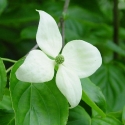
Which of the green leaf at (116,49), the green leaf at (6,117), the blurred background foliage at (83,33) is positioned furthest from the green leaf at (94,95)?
the green leaf at (116,49)

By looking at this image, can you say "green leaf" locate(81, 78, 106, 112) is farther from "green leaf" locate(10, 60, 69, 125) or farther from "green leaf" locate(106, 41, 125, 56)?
"green leaf" locate(106, 41, 125, 56)

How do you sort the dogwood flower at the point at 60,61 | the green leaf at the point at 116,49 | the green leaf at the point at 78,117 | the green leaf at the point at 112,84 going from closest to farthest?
the dogwood flower at the point at 60,61
the green leaf at the point at 78,117
the green leaf at the point at 112,84
the green leaf at the point at 116,49

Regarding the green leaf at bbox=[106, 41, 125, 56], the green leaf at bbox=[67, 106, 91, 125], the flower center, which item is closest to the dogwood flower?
the flower center

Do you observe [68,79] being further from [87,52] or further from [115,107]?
[115,107]

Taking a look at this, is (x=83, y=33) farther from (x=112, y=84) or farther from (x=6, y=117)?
(x=6, y=117)

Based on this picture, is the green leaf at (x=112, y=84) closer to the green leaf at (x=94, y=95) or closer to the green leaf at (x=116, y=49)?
the green leaf at (x=116, y=49)

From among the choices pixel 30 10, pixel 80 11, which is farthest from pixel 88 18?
pixel 30 10

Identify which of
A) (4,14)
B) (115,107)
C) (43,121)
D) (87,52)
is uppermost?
(87,52)
